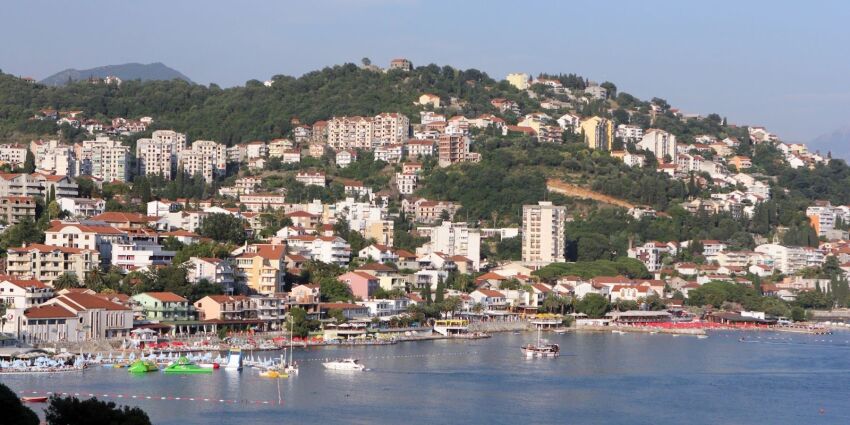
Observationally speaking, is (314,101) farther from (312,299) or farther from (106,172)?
(312,299)

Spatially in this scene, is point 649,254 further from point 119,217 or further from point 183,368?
point 183,368

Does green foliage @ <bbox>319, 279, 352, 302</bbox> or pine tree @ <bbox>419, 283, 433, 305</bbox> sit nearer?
green foliage @ <bbox>319, 279, 352, 302</bbox>

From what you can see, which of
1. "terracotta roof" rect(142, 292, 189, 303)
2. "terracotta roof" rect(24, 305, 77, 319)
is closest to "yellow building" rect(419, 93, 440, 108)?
"terracotta roof" rect(142, 292, 189, 303)

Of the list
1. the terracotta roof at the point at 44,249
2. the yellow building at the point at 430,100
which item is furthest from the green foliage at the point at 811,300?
the terracotta roof at the point at 44,249

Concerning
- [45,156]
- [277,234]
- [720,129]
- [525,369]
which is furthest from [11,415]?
[720,129]

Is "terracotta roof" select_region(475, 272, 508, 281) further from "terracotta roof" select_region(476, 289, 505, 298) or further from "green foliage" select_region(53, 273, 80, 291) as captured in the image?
"green foliage" select_region(53, 273, 80, 291)

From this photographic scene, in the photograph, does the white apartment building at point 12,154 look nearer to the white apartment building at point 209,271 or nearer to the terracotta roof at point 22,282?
the white apartment building at point 209,271
